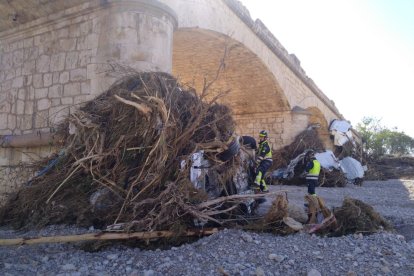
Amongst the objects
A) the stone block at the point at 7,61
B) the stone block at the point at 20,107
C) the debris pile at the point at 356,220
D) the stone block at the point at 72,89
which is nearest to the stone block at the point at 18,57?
the stone block at the point at 7,61

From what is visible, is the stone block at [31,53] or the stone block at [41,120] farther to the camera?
the stone block at [31,53]

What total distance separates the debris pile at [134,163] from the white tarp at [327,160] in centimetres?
739

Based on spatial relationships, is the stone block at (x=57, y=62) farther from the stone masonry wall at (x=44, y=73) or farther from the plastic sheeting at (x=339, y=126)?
the plastic sheeting at (x=339, y=126)

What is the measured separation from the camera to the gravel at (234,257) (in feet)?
8.55

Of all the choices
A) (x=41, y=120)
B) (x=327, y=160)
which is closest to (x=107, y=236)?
(x=41, y=120)

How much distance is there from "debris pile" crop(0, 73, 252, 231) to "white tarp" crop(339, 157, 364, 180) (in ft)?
28.8

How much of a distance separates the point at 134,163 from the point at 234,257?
58.0 inches

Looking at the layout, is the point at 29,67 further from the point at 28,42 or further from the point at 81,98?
the point at 81,98

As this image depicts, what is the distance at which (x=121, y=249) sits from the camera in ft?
9.94

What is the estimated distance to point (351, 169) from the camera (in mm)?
11969

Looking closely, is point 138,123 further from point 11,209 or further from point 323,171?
point 323,171

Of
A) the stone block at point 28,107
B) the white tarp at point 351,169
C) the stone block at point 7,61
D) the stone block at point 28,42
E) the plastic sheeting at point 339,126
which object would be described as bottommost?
the white tarp at point 351,169

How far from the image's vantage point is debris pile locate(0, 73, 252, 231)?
10.8ft

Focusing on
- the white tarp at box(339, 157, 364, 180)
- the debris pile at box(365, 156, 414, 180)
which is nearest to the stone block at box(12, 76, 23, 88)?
the white tarp at box(339, 157, 364, 180)
